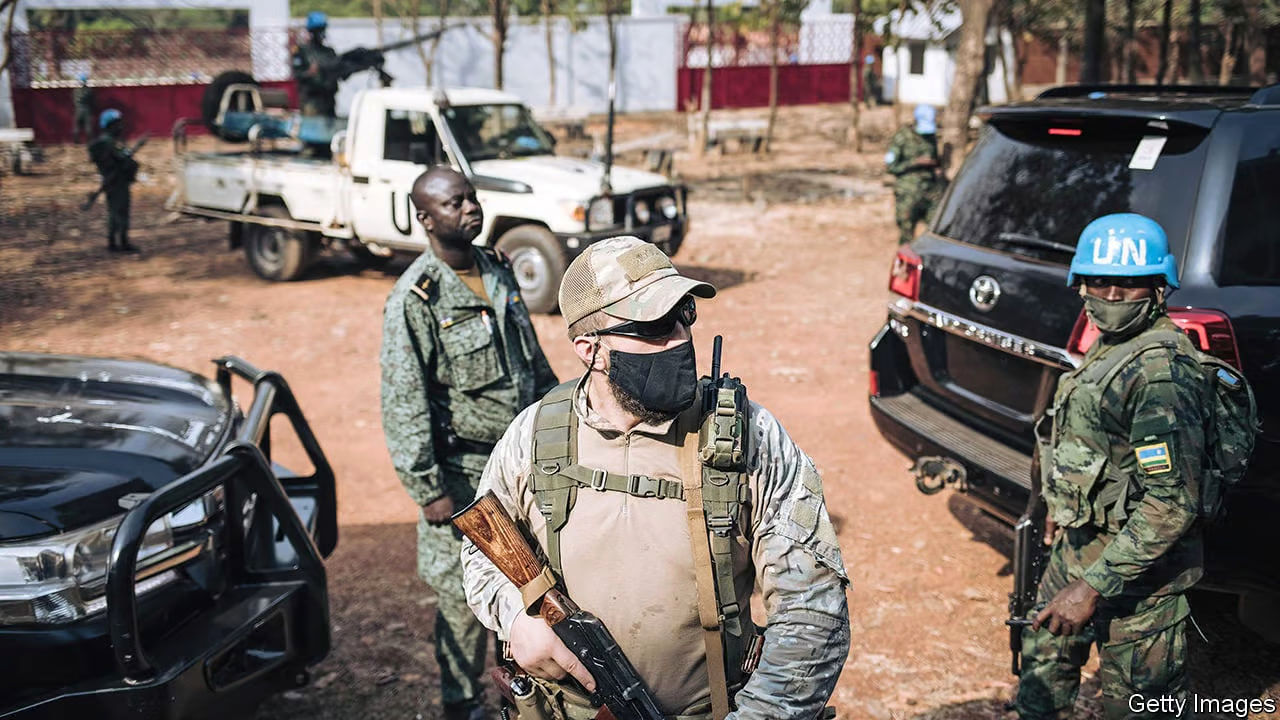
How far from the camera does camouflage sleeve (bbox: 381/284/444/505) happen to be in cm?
337

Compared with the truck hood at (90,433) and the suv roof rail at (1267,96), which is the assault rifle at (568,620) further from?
the suv roof rail at (1267,96)

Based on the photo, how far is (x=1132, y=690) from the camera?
2.92 meters

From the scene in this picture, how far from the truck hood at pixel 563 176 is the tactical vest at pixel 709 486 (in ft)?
24.0

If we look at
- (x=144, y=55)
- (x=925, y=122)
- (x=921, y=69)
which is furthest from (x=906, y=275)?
(x=921, y=69)

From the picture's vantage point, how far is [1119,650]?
115 inches

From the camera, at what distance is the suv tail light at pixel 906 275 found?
451 cm

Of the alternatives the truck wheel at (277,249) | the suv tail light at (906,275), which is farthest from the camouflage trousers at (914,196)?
the suv tail light at (906,275)

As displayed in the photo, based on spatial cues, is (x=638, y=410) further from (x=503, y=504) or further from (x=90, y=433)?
(x=90, y=433)

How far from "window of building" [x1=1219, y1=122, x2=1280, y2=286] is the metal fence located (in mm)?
24995

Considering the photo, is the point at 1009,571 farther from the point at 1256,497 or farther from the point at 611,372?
the point at 611,372

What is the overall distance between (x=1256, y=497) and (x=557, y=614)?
7.79 ft

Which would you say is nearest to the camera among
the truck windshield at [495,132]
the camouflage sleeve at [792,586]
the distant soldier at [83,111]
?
the camouflage sleeve at [792,586]

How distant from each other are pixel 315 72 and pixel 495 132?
3.08 meters

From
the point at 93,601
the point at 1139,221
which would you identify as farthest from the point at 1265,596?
the point at 93,601
